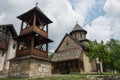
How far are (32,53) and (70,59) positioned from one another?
11537mm

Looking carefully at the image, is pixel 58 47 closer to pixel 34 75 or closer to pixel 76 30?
pixel 76 30

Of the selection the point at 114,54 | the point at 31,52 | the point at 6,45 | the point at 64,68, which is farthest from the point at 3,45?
the point at 114,54

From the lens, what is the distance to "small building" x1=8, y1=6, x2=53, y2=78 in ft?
49.2

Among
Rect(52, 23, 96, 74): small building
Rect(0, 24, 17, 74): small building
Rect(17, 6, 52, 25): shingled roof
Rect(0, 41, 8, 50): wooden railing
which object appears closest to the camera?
Rect(17, 6, 52, 25): shingled roof

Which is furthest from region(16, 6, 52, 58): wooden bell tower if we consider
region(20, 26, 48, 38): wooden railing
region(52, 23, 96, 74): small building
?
region(52, 23, 96, 74): small building

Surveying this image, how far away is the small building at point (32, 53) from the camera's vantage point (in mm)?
14984

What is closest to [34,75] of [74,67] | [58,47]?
[74,67]

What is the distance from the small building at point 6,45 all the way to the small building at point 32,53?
415 inches

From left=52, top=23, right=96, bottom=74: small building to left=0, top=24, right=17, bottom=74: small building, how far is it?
9.52 meters

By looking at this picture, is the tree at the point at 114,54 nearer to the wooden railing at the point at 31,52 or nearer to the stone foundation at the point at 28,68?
the wooden railing at the point at 31,52

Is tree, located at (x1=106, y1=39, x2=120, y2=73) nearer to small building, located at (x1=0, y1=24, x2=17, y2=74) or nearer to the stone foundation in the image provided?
the stone foundation

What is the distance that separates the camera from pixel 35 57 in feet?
49.9

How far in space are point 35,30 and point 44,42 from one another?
312 cm

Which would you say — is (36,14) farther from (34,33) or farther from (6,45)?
(6,45)
